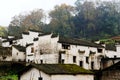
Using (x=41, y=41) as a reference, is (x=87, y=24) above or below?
above

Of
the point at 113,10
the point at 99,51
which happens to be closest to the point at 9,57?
the point at 99,51

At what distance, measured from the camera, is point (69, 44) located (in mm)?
47250

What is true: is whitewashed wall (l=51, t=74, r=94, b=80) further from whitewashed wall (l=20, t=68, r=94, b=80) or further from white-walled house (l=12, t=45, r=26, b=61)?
white-walled house (l=12, t=45, r=26, b=61)

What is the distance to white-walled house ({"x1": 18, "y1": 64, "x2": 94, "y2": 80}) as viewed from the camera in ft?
87.6

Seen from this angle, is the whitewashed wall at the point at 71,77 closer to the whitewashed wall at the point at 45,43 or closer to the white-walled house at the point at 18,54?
the whitewashed wall at the point at 45,43

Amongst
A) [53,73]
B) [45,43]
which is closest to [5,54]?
[45,43]

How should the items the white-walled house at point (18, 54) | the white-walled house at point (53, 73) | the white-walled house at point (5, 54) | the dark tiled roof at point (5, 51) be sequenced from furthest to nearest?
1. the white-walled house at point (18, 54)
2. the dark tiled roof at point (5, 51)
3. the white-walled house at point (5, 54)
4. the white-walled house at point (53, 73)

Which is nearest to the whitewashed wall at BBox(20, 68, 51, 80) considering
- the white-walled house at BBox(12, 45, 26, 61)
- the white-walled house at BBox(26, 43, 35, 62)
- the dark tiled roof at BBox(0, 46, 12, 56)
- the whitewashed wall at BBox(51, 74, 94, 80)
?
the whitewashed wall at BBox(51, 74, 94, 80)

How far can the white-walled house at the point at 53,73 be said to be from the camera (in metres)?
26.7

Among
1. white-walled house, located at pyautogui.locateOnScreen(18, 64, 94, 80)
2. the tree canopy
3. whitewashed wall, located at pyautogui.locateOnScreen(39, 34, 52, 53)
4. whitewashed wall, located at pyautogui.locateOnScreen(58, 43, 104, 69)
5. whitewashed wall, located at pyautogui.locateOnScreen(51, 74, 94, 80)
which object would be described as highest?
the tree canopy

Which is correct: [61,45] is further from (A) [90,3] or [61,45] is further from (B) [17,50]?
(A) [90,3]

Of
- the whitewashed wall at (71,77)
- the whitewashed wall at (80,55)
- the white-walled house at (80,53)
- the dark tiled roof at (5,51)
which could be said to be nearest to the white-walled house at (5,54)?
the dark tiled roof at (5,51)

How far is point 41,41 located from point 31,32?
9.50 m

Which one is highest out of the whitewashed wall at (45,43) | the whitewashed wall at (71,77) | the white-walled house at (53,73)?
the whitewashed wall at (45,43)
